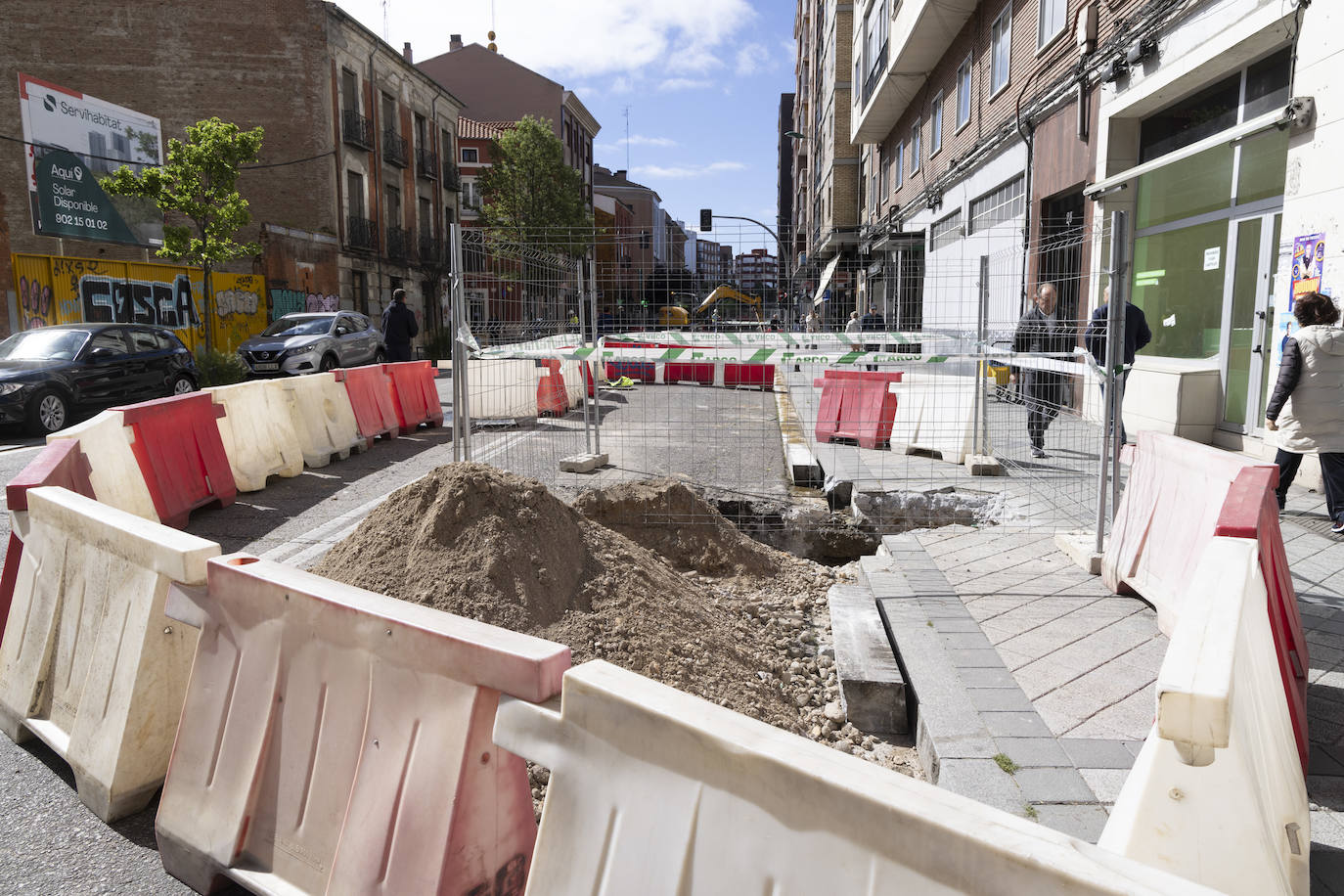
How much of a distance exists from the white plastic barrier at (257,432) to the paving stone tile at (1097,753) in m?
7.08

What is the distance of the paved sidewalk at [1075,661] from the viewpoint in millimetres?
2865

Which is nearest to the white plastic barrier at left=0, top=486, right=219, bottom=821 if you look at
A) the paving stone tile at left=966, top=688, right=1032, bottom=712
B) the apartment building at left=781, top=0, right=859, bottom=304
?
the paving stone tile at left=966, top=688, right=1032, bottom=712

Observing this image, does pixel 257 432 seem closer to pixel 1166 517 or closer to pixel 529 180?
pixel 1166 517

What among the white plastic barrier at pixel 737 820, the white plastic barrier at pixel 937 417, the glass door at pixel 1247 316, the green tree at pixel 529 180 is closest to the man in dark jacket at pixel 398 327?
the white plastic barrier at pixel 937 417

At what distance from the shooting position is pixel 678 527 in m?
6.51

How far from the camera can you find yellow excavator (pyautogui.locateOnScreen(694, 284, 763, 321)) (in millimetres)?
8828

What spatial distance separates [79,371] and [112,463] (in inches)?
308

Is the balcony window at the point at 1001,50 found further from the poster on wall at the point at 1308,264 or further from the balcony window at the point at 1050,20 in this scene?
the poster on wall at the point at 1308,264

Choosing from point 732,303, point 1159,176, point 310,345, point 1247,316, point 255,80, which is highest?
point 255,80

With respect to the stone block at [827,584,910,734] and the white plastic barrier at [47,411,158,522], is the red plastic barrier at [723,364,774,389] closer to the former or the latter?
the white plastic barrier at [47,411,158,522]

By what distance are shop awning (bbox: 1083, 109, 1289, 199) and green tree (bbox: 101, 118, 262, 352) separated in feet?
59.8

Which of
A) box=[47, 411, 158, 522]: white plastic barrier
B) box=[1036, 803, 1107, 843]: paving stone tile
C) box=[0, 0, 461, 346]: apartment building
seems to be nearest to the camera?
box=[1036, 803, 1107, 843]: paving stone tile

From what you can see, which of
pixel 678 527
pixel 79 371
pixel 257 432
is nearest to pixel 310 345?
pixel 79 371

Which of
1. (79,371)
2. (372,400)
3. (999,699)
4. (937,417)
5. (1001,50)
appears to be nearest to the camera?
(999,699)
